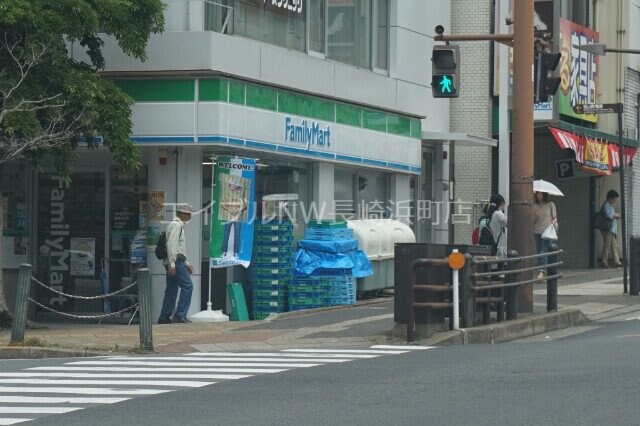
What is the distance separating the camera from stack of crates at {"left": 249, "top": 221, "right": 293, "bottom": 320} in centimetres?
2423

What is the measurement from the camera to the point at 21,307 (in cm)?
1788

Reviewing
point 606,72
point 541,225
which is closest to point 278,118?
point 541,225

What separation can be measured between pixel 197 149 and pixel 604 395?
12564 mm

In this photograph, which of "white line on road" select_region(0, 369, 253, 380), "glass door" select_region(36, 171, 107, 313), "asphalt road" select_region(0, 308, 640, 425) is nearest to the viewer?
"asphalt road" select_region(0, 308, 640, 425)

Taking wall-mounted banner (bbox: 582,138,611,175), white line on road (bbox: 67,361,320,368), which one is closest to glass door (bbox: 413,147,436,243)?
wall-mounted banner (bbox: 582,138,611,175)

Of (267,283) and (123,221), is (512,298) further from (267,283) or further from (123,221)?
(123,221)

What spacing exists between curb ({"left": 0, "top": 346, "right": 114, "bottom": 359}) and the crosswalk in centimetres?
72

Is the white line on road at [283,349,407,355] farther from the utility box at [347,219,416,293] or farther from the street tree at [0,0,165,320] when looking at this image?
the utility box at [347,219,416,293]

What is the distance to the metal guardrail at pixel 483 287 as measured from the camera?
17984 mm

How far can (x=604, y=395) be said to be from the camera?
11992 mm

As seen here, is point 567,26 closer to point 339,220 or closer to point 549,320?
point 339,220

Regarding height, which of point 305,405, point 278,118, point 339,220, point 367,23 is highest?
point 367,23

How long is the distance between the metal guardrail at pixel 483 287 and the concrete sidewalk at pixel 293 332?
29 centimetres

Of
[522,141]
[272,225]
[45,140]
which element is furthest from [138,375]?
[272,225]
